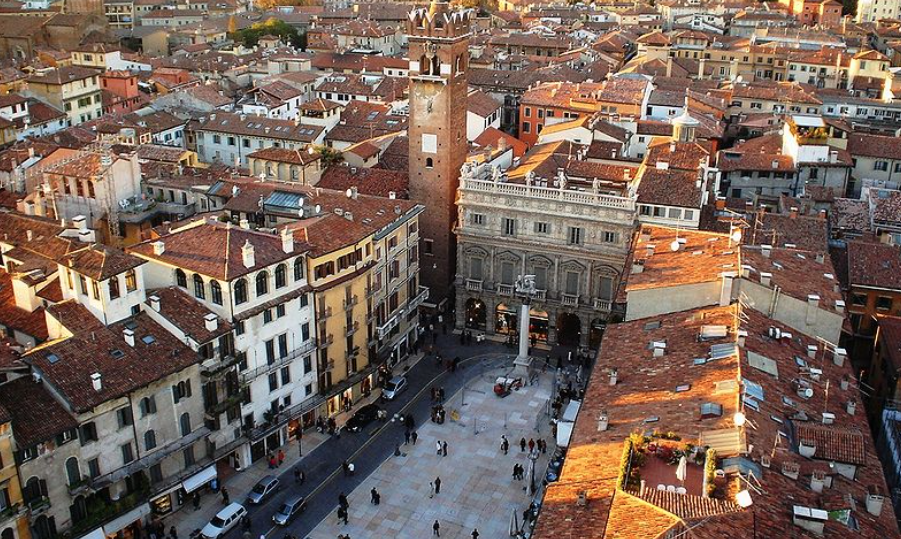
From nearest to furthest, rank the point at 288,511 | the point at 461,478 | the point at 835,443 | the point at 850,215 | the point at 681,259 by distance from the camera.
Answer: the point at 835,443
the point at 288,511
the point at 461,478
the point at 681,259
the point at 850,215

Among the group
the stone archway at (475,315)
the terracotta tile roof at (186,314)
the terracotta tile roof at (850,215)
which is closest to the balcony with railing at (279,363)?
the terracotta tile roof at (186,314)

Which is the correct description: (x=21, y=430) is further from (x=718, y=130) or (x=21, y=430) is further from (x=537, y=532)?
(x=718, y=130)

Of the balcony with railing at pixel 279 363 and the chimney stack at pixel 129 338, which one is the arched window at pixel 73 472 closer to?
the chimney stack at pixel 129 338

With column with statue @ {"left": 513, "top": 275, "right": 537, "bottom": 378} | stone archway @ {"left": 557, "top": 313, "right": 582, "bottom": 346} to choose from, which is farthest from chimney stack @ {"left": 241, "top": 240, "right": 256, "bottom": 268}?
stone archway @ {"left": 557, "top": 313, "right": 582, "bottom": 346}

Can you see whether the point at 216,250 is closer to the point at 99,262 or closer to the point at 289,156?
the point at 99,262

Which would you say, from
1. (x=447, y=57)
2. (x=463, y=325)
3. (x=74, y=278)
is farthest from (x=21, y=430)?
(x=447, y=57)

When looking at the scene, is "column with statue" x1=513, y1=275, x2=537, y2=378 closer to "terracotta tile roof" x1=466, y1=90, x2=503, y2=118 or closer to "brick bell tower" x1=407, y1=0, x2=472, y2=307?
"brick bell tower" x1=407, y1=0, x2=472, y2=307

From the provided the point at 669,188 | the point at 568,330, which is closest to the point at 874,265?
the point at 669,188
